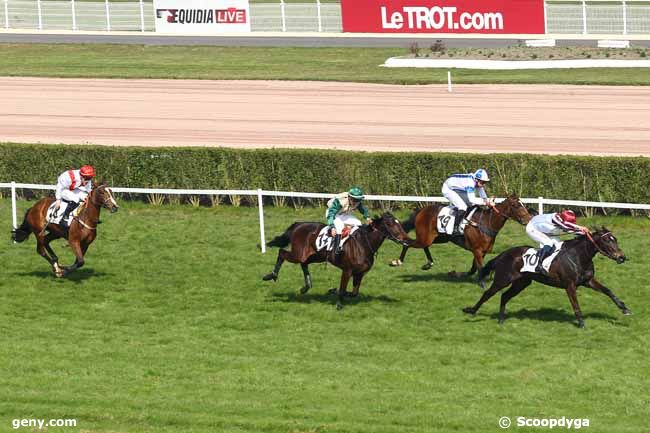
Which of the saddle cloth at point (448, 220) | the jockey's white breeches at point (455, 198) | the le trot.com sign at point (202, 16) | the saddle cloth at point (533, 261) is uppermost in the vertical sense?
the le trot.com sign at point (202, 16)

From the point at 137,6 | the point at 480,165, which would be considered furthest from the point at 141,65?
the point at 480,165

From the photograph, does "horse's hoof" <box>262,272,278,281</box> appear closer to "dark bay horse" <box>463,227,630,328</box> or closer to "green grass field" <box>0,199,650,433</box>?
"green grass field" <box>0,199,650,433</box>

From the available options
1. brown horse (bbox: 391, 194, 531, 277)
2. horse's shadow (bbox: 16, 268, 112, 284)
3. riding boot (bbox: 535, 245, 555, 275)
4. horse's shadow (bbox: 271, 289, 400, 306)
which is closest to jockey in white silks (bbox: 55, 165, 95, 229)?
horse's shadow (bbox: 16, 268, 112, 284)

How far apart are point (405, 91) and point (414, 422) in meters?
27.1

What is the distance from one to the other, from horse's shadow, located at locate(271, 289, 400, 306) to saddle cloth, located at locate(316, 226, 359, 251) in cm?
87

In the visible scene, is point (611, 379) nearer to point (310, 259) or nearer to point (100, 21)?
point (310, 259)

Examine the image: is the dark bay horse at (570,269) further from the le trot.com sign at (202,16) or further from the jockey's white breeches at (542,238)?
the le trot.com sign at (202,16)

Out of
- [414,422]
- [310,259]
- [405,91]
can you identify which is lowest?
[414,422]

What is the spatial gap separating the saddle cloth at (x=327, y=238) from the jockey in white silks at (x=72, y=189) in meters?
4.09

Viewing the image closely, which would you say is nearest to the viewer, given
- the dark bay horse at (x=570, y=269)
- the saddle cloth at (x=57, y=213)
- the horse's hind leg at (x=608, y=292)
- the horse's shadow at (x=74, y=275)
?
the dark bay horse at (x=570, y=269)

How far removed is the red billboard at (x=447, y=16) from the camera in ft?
160

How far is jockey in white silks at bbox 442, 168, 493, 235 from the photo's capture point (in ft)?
66.8

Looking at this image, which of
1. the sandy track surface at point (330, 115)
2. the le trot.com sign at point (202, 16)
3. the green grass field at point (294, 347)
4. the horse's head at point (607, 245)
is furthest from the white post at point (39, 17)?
the horse's head at point (607, 245)

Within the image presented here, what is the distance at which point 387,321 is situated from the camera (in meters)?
18.3
